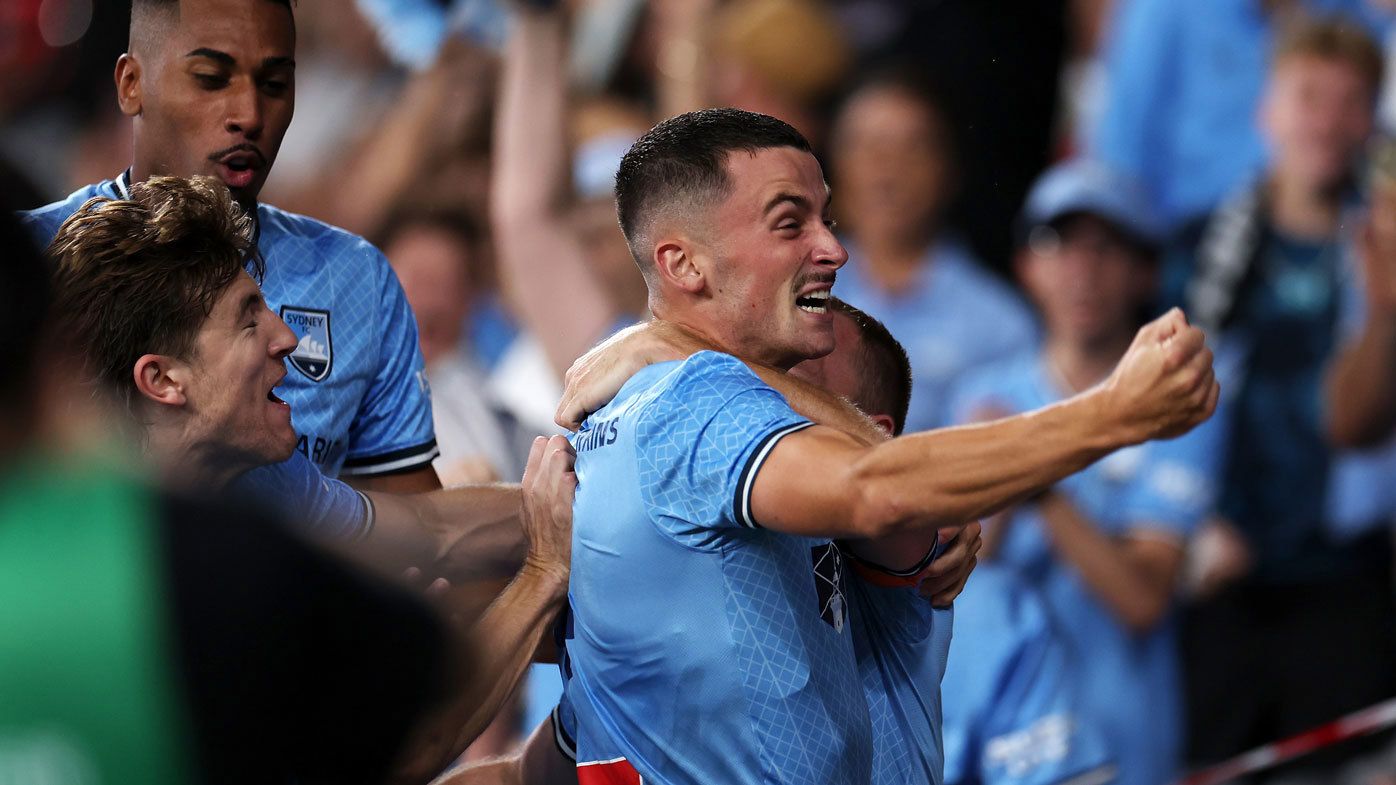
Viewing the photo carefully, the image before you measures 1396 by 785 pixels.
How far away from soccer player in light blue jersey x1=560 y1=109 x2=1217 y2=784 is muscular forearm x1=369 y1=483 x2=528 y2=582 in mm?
489

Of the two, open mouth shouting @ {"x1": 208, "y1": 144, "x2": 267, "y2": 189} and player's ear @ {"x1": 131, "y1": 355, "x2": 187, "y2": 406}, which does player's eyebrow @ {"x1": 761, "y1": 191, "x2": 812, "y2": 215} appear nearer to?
player's ear @ {"x1": 131, "y1": 355, "x2": 187, "y2": 406}

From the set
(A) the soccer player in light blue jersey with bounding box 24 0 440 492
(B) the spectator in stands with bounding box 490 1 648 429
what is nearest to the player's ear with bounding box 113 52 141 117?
(A) the soccer player in light blue jersey with bounding box 24 0 440 492

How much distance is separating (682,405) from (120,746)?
116cm

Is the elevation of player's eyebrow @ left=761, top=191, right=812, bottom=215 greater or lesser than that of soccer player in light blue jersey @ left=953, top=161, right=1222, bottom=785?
greater

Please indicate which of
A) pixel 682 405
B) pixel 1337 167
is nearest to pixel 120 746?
pixel 682 405

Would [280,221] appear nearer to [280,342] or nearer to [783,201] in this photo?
[280,342]

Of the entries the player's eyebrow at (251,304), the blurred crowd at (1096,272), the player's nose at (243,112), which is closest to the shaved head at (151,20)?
the player's nose at (243,112)

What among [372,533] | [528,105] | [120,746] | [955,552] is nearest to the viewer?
[120,746]

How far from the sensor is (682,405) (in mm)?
2443

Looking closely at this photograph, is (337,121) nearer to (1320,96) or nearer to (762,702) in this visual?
(1320,96)

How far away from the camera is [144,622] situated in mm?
1452

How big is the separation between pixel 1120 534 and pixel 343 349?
12.0ft

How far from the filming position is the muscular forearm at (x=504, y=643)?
103 inches

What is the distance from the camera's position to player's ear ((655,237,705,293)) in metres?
2.79
